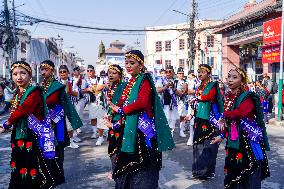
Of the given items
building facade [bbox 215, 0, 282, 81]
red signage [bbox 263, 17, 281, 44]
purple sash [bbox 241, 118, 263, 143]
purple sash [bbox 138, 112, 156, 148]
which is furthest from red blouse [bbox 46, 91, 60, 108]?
building facade [bbox 215, 0, 282, 81]

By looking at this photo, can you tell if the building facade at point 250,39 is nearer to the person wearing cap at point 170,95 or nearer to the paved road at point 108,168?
the person wearing cap at point 170,95

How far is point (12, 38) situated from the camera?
24.9 m

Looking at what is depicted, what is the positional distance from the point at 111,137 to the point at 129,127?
139 centimetres

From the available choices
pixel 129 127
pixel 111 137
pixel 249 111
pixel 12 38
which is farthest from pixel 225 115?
pixel 12 38

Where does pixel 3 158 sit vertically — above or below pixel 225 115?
below

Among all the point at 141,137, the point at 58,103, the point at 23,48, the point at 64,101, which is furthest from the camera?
the point at 23,48

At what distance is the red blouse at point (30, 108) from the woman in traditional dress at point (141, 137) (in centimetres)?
86

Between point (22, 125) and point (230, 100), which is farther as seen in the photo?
point (230, 100)

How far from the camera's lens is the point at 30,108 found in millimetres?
3986

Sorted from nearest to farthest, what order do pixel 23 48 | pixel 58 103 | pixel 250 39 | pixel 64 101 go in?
pixel 58 103 < pixel 64 101 < pixel 250 39 < pixel 23 48

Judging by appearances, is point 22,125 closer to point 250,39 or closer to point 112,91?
point 112,91

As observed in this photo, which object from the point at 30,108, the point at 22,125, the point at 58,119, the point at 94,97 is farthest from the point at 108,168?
the point at 94,97

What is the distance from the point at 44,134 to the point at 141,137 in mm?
1116

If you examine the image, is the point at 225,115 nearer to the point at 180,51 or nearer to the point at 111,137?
the point at 111,137
